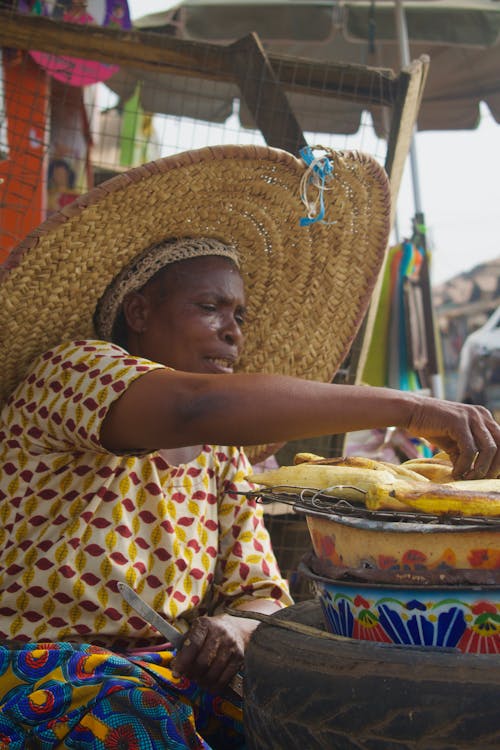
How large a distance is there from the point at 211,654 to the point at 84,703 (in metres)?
0.33

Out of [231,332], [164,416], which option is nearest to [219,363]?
[231,332]

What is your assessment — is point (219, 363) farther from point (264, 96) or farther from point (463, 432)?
point (264, 96)

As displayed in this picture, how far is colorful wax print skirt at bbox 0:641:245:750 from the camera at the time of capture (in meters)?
1.47

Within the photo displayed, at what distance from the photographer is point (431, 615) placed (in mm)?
1203

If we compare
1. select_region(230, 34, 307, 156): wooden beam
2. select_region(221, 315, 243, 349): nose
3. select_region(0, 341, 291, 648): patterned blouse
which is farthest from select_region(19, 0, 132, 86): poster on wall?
select_region(0, 341, 291, 648): patterned blouse

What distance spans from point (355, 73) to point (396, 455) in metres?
1.95

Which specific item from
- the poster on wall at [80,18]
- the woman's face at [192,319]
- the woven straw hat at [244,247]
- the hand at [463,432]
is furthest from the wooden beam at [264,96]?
the hand at [463,432]

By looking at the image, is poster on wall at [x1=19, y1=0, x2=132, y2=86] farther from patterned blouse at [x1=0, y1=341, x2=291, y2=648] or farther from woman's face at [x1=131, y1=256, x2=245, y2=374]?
patterned blouse at [x1=0, y1=341, x2=291, y2=648]

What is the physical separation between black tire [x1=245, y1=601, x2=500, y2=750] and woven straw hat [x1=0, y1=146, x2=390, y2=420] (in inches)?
48.2

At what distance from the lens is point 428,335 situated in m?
5.06

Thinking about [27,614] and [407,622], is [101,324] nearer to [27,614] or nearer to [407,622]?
[27,614]

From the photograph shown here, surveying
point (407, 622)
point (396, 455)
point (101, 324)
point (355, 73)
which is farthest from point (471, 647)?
point (396, 455)

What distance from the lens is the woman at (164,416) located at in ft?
5.07

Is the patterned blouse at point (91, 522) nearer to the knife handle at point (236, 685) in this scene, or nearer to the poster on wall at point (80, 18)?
the knife handle at point (236, 685)
